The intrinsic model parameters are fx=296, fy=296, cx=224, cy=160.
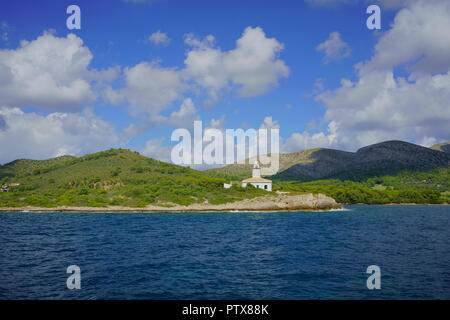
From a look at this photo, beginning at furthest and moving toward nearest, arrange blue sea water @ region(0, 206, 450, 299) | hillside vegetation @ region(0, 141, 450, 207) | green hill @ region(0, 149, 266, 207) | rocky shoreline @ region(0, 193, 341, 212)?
hillside vegetation @ region(0, 141, 450, 207) → green hill @ region(0, 149, 266, 207) → rocky shoreline @ region(0, 193, 341, 212) → blue sea water @ region(0, 206, 450, 299)

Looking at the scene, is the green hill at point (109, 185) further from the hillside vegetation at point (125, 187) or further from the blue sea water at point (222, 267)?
the blue sea water at point (222, 267)

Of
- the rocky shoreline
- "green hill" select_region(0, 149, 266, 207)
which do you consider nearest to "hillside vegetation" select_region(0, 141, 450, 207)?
"green hill" select_region(0, 149, 266, 207)

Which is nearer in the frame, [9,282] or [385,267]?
[9,282]

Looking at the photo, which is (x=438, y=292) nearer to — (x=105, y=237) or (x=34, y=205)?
(x=105, y=237)

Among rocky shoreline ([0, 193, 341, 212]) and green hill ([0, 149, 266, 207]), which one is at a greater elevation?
green hill ([0, 149, 266, 207])

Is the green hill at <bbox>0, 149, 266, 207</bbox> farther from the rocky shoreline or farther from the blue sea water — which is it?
the blue sea water

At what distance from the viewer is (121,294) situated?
1415 cm

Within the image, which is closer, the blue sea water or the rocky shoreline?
the blue sea water

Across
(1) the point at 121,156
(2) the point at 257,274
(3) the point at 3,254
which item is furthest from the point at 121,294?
(1) the point at 121,156

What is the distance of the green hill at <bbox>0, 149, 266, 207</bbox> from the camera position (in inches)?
3383

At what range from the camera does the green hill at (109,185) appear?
85938 mm

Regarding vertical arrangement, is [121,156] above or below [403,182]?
above
